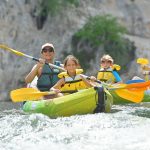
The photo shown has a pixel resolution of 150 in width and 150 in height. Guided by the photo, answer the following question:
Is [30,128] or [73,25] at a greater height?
[73,25]

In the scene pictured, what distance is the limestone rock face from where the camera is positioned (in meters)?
19.0

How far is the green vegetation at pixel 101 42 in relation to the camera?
67.4 feet

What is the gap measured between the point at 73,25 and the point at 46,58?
13.7 m

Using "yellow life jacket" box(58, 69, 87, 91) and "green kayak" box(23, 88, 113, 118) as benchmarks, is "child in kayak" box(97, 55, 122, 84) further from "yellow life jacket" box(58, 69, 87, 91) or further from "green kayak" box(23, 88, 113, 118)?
"green kayak" box(23, 88, 113, 118)

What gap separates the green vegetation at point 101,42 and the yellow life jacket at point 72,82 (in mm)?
13045

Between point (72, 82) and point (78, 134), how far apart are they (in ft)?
8.28

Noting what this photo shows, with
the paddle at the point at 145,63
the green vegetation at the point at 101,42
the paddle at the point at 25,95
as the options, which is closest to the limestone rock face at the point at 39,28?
the green vegetation at the point at 101,42

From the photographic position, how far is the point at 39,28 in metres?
20.5

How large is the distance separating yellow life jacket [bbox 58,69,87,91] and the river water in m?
1.33

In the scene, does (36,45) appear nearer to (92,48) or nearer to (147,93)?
(92,48)

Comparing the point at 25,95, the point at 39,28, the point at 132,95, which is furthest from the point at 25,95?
the point at 39,28

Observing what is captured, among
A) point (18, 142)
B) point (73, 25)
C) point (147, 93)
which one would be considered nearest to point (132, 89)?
point (147, 93)

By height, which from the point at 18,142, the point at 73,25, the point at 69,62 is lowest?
the point at 18,142

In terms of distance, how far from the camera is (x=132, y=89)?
7027mm
